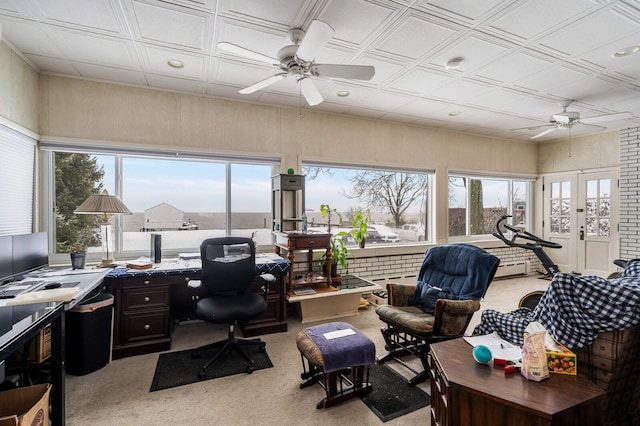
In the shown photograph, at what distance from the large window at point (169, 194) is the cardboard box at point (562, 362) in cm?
329

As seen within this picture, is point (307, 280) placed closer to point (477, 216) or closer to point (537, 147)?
point (477, 216)

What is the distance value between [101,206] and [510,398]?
11.4 feet

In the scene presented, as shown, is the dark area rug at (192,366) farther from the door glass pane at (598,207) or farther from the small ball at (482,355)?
the door glass pane at (598,207)

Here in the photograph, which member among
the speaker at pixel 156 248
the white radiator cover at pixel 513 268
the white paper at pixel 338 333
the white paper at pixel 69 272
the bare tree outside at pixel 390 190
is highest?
the bare tree outside at pixel 390 190

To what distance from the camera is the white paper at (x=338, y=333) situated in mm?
2325

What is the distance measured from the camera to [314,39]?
2.04 metres

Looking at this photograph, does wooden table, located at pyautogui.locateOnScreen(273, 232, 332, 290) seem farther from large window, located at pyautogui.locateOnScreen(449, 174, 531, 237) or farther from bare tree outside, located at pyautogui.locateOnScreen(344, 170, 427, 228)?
large window, located at pyautogui.locateOnScreen(449, 174, 531, 237)

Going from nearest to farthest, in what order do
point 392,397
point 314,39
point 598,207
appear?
1. point 314,39
2. point 392,397
3. point 598,207

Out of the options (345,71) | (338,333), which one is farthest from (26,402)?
(345,71)

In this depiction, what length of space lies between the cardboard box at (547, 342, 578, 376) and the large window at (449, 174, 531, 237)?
436cm

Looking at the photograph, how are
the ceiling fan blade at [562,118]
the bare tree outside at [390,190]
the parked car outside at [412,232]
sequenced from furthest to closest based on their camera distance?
the parked car outside at [412,232]
the bare tree outside at [390,190]
the ceiling fan blade at [562,118]

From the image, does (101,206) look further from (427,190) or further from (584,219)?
(584,219)

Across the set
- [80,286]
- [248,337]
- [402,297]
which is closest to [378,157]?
[402,297]

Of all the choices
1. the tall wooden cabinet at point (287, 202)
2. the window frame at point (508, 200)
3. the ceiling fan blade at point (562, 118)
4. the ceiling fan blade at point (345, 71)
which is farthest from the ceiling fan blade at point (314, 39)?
the window frame at point (508, 200)
